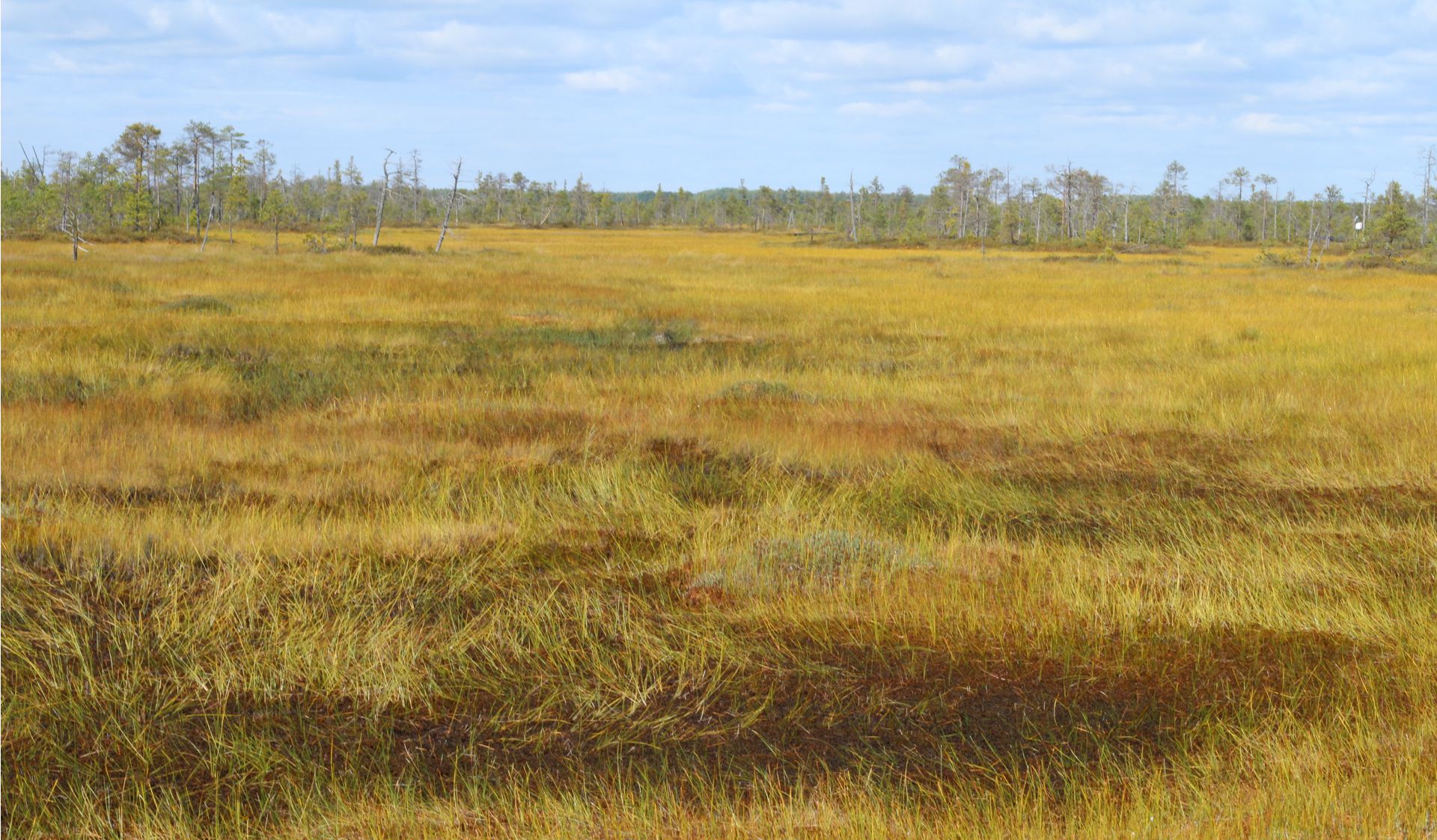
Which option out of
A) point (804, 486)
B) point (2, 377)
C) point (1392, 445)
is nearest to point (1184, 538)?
point (804, 486)

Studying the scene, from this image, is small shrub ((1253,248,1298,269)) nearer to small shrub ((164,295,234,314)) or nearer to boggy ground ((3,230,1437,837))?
boggy ground ((3,230,1437,837))

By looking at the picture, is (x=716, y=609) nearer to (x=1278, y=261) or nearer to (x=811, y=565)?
(x=811, y=565)

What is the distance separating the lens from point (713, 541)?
611cm

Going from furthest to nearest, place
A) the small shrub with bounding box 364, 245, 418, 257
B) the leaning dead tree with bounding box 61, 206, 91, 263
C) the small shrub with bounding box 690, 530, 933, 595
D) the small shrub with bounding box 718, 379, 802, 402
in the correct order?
the small shrub with bounding box 364, 245, 418, 257 → the leaning dead tree with bounding box 61, 206, 91, 263 → the small shrub with bounding box 718, 379, 802, 402 → the small shrub with bounding box 690, 530, 933, 595

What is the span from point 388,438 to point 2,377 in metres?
5.62

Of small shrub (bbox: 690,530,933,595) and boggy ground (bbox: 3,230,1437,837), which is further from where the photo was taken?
small shrub (bbox: 690,530,933,595)

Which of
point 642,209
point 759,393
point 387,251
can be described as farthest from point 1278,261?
point 642,209

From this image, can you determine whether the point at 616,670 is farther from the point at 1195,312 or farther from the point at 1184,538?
the point at 1195,312

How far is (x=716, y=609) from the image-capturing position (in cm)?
521

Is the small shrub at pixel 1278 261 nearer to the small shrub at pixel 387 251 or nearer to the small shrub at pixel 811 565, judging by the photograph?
the small shrub at pixel 387 251

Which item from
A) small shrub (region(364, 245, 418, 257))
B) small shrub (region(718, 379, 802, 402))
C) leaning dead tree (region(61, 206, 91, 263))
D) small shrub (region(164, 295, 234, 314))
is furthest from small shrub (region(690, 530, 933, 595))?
small shrub (region(364, 245, 418, 257))

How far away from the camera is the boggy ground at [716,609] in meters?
3.66

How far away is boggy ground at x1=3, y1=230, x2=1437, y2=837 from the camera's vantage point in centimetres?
366

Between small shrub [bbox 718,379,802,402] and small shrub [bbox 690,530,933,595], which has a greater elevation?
small shrub [bbox 718,379,802,402]
